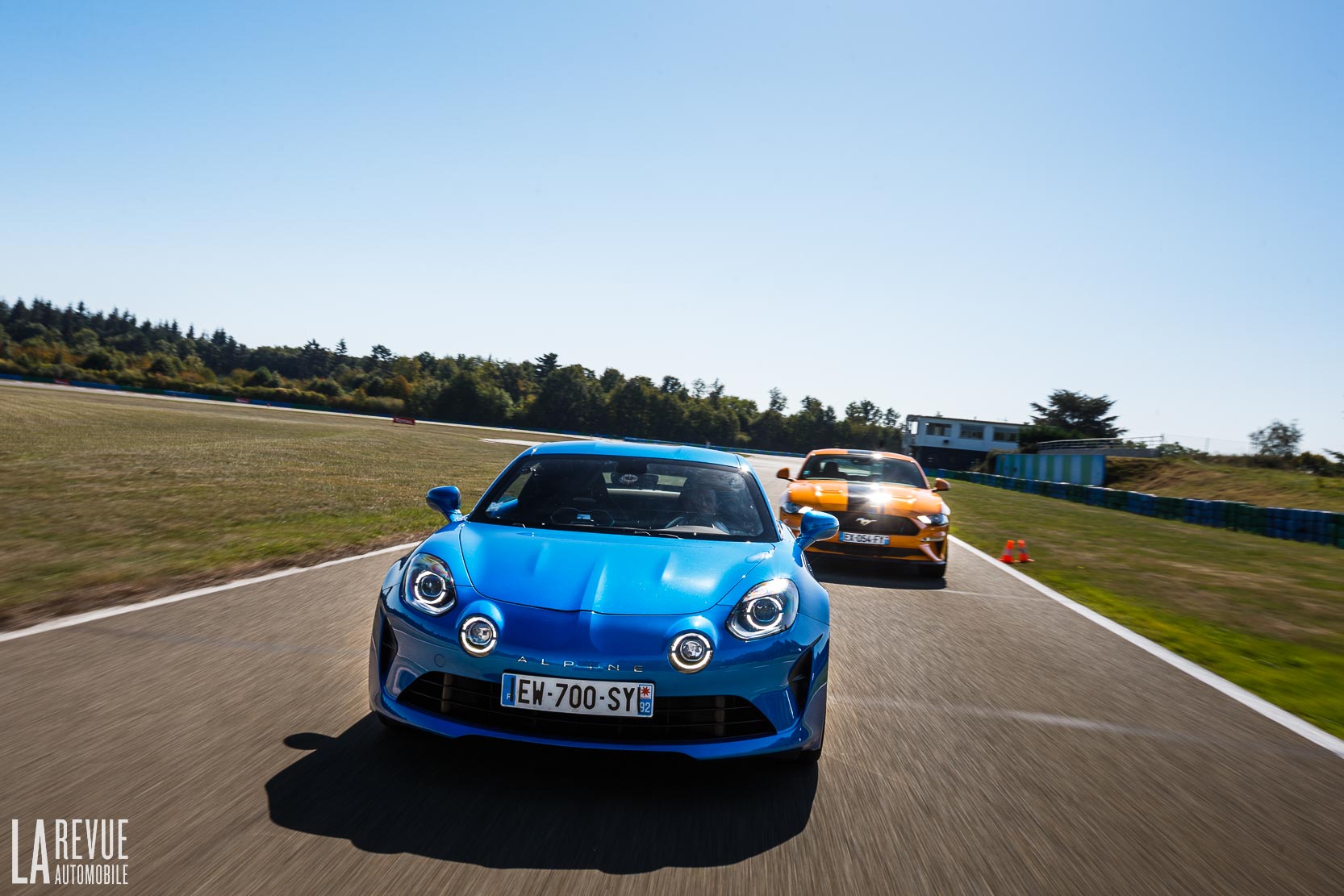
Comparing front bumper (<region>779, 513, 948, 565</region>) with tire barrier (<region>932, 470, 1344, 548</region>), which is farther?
tire barrier (<region>932, 470, 1344, 548</region>)

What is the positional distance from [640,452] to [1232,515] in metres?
23.7

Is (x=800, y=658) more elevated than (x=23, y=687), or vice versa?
(x=800, y=658)

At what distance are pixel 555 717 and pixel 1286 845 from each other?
2.58 m

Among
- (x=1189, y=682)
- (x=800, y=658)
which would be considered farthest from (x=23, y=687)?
(x=1189, y=682)

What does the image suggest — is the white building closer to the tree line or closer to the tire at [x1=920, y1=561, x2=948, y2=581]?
the tree line

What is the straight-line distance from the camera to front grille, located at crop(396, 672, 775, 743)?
3070mm

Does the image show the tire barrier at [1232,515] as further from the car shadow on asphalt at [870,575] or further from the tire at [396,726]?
the tire at [396,726]

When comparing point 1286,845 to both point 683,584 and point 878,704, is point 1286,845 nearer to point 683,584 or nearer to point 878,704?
point 878,704

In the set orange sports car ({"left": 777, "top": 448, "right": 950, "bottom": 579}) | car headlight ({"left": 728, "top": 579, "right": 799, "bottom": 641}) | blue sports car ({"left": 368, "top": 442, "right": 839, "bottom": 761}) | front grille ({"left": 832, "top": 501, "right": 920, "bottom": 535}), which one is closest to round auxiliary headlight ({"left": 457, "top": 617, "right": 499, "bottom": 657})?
blue sports car ({"left": 368, "top": 442, "right": 839, "bottom": 761})

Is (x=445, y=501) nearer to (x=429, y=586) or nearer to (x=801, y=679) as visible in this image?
(x=429, y=586)

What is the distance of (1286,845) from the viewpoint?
307 cm

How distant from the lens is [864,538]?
31.0 feet

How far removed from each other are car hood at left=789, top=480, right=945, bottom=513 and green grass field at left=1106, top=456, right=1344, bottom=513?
26.8m

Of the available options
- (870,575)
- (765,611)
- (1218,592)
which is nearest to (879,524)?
(870,575)
